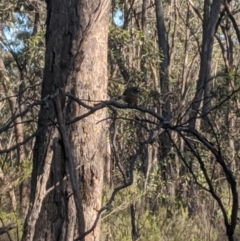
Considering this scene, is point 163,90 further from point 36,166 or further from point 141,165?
point 36,166

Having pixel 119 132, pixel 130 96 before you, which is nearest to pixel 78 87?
pixel 130 96

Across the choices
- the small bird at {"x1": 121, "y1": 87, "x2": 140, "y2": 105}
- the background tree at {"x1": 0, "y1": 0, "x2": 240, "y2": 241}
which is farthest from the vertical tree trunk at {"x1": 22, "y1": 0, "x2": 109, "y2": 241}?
the small bird at {"x1": 121, "y1": 87, "x2": 140, "y2": 105}

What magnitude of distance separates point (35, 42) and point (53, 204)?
313 inches

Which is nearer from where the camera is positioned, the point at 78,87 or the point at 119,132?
the point at 78,87

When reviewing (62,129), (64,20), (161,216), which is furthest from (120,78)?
(62,129)

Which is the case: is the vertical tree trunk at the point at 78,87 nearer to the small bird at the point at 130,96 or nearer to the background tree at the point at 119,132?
the background tree at the point at 119,132

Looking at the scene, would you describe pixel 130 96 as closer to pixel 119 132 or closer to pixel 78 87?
pixel 78 87

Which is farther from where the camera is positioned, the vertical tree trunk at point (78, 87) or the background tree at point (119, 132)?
the vertical tree trunk at point (78, 87)

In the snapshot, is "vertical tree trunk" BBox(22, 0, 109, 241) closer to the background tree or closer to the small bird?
the background tree

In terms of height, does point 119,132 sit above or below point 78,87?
above

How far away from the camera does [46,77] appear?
167 inches

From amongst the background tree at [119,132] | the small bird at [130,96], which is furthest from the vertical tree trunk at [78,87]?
the small bird at [130,96]

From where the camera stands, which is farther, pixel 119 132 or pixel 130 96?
pixel 119 132

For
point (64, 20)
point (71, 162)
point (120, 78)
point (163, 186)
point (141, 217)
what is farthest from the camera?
point (120, 78)
